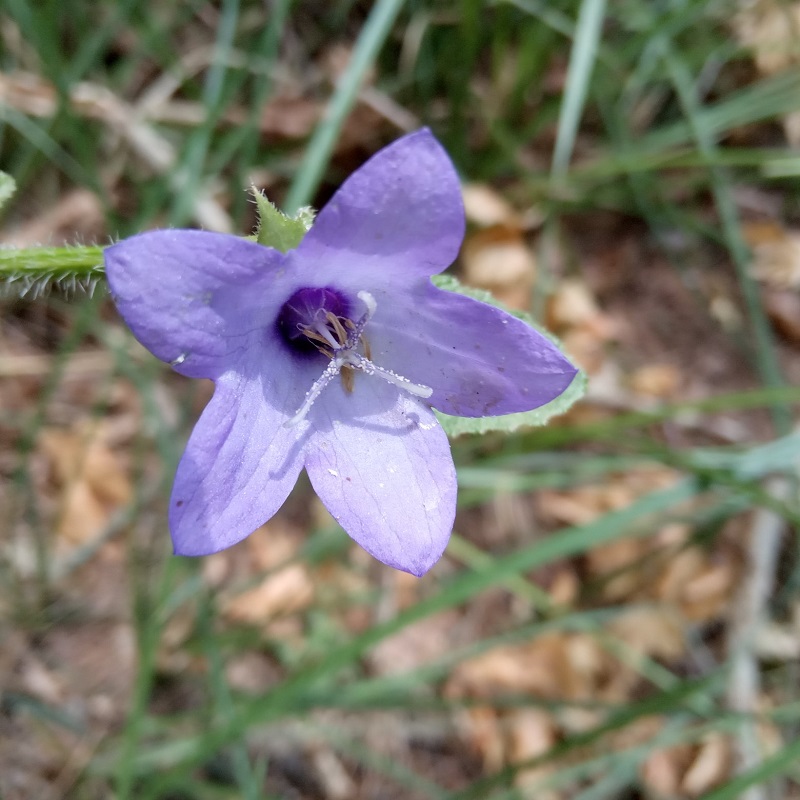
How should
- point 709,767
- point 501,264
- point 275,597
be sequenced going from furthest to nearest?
point 501,264, point 709,767, point 275,597

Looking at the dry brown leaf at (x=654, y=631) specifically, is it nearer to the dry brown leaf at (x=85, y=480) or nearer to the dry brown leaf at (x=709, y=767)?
the dry brown leaf at (x=709, y=767)

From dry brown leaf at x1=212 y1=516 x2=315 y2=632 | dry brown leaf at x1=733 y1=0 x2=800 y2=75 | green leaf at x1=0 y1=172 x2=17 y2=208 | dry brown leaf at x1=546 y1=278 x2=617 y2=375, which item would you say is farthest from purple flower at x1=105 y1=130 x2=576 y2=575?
dry brown leaf at x1=733 y1=0 x2=800 y2=75

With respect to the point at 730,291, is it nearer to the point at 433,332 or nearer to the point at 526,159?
the point at 526,159

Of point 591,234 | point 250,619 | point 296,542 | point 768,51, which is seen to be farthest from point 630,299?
point 250,619

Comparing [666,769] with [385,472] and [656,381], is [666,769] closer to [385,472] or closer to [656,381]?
[656,381]

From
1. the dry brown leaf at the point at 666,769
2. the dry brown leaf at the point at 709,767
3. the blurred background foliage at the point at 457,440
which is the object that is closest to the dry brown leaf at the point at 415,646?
the blurred background foliage at the point at 457,440

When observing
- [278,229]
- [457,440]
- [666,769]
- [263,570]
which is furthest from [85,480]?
[666,769]
